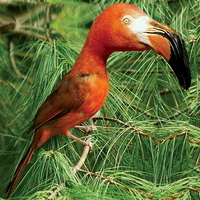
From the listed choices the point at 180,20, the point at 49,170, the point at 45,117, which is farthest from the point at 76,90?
the point at 180,20

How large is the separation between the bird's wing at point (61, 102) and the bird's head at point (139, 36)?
16 centimetres

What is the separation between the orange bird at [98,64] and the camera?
131 cm

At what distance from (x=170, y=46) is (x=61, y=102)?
0.39 metres

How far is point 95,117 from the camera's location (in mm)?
1647

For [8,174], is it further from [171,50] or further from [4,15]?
[171,50]

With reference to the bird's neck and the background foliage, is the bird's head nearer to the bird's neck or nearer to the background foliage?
the bird's neck

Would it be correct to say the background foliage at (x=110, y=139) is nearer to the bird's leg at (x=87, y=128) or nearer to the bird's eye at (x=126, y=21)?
the bird's leg at (x=87, y=128)

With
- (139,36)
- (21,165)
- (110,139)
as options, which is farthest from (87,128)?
(139,36)

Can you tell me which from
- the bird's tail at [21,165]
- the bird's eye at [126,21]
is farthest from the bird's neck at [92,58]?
the bird's tail at [21,165]

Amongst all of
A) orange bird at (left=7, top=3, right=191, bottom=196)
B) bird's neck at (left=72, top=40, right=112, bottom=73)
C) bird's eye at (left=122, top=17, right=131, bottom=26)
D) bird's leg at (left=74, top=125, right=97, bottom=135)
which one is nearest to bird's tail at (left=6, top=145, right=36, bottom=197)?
orange bird at (left=7, top=3, right=191, bottom=196)

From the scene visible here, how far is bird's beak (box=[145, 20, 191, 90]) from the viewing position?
1.30 metres

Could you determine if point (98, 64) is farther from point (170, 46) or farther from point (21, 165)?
point (21, 165)

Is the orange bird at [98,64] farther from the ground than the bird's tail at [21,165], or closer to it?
farther from the ground

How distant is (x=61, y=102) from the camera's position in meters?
1.54
